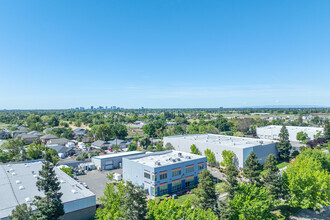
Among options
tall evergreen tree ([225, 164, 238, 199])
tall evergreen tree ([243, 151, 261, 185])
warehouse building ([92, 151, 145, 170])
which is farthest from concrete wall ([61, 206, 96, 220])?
warehouse building ([92, 151, 145, 170])

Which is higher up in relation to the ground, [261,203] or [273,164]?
[273,164]

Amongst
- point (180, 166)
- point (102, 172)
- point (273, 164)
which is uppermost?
point (273, 164)

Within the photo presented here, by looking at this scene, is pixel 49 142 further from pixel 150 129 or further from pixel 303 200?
pixel 303 200

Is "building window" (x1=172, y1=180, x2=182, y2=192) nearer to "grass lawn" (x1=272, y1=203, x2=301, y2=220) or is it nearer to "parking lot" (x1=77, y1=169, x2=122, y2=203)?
"parking lot" (x1=77, y1=169, x2=122, y2=203)

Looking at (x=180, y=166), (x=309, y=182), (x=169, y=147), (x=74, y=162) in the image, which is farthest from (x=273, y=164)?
(x=74, y=162)

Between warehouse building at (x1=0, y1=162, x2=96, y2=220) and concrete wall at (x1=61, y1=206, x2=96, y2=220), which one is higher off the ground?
warehouse building at (x1=0, y1=162, x2=96, y2=220)
